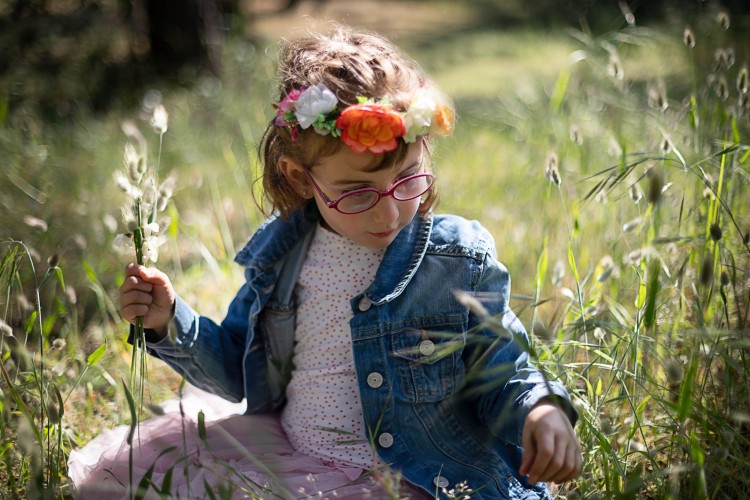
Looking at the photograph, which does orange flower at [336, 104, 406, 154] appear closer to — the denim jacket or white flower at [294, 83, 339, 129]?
white flower at [294, 83, 339, 129]

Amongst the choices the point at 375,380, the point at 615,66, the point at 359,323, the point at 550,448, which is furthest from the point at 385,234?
the point at 615,66

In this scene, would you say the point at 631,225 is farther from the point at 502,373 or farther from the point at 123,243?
the point at 123,243

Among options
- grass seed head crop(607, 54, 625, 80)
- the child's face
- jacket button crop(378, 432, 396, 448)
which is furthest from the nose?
grass seed head crop(607, 54, 625, 80)

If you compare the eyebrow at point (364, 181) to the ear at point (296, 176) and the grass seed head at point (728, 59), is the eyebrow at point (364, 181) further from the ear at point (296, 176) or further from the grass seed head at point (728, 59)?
the grass seed head at point (728, 59)

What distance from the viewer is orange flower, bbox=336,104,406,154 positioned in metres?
1.57

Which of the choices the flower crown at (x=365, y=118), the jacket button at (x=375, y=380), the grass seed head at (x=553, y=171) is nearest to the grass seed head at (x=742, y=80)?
the grass seed head at (x=553, y=171)

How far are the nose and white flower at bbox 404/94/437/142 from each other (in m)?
0.12

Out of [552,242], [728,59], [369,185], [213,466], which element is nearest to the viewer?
[369,185]

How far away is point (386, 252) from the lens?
69.8 inches

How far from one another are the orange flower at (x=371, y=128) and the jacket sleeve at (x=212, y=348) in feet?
1.79

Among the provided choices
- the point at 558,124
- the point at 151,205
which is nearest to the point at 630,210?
the point at 558,124

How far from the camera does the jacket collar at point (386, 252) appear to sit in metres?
1.74

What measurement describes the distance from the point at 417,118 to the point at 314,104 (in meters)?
0.21

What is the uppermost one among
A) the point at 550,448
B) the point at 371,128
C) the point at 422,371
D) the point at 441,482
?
the point at 371,128
